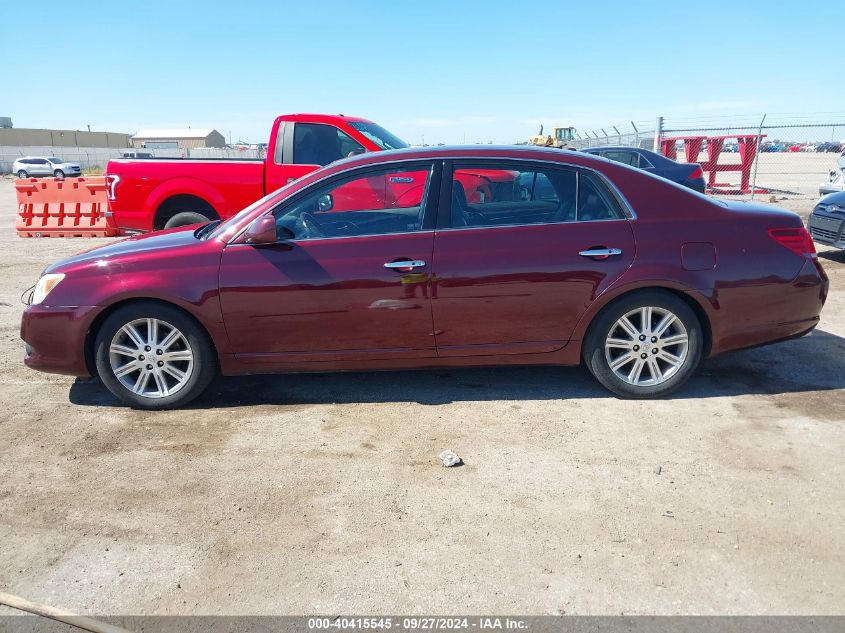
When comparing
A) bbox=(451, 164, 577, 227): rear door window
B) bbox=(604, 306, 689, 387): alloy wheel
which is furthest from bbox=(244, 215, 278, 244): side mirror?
bbox=(604, 306, 689, 387): alloy wheel

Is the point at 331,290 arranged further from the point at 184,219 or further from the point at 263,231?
the point at 184,219

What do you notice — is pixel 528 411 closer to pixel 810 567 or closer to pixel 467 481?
pixel 467 481

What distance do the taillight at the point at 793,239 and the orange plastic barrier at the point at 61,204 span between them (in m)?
12.2

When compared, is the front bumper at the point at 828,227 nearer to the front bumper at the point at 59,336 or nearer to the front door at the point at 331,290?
the front door at the point at 331,290

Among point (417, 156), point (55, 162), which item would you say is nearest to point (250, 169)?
point (417, 156)

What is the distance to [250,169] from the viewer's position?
8.35m

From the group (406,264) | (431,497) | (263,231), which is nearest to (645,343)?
(406,264)

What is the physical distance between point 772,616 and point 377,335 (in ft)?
8.54

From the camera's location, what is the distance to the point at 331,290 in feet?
13.6

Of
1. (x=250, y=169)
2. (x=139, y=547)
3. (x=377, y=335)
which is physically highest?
(x=250, y=169)

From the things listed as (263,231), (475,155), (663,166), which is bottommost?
(263,231)

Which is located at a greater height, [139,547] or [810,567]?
[810,567]

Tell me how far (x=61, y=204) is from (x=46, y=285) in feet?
33.4

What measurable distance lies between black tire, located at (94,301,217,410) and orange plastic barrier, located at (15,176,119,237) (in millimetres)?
9772
